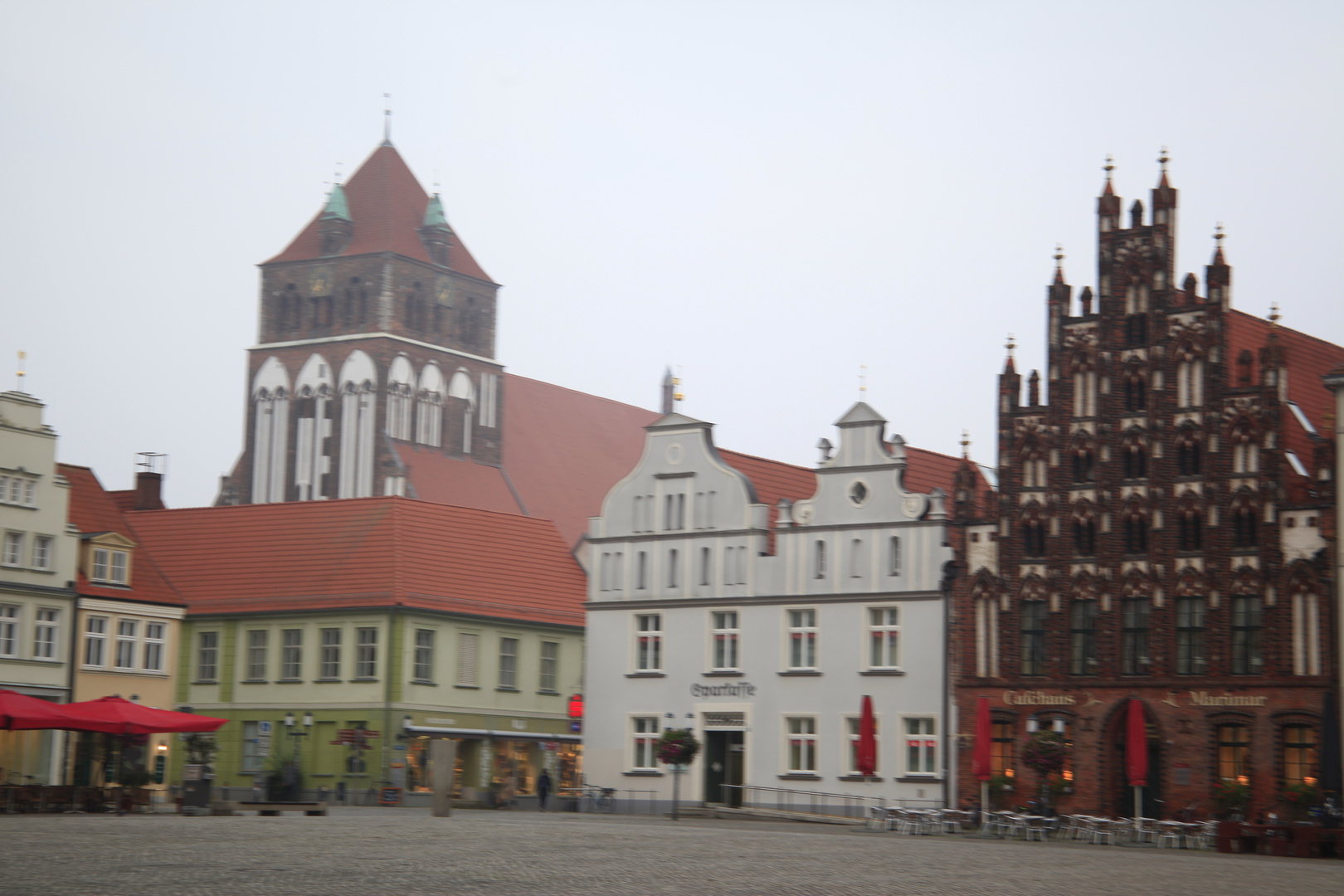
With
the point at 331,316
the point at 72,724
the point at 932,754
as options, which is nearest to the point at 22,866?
the point at 72,724

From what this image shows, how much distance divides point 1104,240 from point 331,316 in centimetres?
5751

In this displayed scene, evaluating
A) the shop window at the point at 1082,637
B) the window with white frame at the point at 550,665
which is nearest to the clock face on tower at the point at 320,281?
the window with white frame at the point at 550,665

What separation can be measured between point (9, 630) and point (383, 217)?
47.5 metres

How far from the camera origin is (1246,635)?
46.3 m

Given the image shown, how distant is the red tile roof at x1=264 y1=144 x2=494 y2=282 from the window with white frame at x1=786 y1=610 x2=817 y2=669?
167 ft

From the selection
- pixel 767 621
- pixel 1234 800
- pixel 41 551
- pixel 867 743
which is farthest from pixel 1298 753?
pixel 41 551

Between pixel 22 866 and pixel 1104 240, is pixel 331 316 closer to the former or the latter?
pixel 1104 240

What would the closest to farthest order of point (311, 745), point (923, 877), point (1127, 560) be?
point (923, 877) < point (1127, 560) < point (311, 745)

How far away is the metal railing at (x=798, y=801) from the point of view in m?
51.3

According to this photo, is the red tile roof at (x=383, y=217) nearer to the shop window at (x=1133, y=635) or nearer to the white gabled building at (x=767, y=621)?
the white gabled building at (x=767, y=621)

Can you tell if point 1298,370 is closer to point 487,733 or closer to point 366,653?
point 487,733

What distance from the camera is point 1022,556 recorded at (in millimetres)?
50062

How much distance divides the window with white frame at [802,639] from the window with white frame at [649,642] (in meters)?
4.43

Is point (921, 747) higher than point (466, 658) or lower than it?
lower
